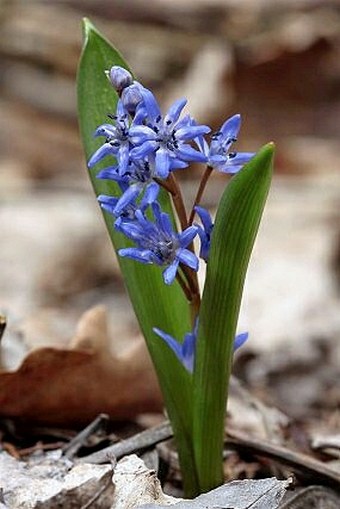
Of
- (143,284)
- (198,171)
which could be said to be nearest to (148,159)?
(143,284)

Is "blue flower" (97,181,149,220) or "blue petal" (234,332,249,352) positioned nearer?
"blue flower" (97,181,149,220)

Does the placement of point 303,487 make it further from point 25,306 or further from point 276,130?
point 276,130

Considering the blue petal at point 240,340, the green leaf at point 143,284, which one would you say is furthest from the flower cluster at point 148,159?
the blue petal at point 240,340

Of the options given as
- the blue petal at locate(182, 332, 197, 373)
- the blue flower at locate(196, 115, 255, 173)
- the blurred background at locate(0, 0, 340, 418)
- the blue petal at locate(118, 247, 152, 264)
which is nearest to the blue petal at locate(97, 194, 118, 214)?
the blue petal at locate(118, 247, 152, 264)

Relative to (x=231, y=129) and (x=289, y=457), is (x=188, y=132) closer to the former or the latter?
(x=231, y=129)

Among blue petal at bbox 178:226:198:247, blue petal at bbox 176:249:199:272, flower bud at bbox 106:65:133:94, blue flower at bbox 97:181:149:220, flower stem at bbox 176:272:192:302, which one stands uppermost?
flower bud at bbox 106:65:133:94

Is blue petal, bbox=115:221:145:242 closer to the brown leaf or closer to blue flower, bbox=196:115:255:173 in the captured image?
blue flower, bbox=196:115:255:173
